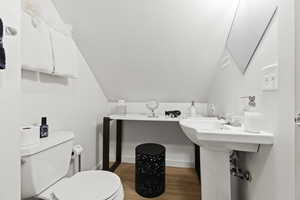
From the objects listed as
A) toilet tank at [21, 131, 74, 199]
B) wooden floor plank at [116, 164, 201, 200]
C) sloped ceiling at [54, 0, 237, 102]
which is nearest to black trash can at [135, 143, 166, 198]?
wooden floor plank at [116, 164, 201, 200]

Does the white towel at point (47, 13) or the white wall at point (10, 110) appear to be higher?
the white towel at point (47, 13)

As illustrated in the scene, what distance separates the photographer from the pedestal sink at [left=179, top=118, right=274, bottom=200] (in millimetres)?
874

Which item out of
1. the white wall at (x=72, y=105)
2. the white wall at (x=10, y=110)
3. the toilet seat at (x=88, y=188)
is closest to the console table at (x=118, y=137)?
the white wall at (x=72, y=105)

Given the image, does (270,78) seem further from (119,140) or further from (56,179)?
(119,140)

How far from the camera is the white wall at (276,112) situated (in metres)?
0.74

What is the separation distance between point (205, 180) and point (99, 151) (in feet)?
4.59

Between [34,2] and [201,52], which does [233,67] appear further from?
[34,2]

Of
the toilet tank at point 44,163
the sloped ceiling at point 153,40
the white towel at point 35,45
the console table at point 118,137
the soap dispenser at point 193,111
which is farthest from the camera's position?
the soap dispenser at point 193,111

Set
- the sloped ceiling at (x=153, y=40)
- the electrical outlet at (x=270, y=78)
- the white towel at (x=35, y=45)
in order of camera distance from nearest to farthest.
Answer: the electrical outlet at (x=270, y=78), the white towel at (x=35, y=45), the sloped ceiling at (x=153, y=40)

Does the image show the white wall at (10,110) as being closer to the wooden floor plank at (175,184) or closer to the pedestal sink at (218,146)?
the pedestal sink at (218,146)

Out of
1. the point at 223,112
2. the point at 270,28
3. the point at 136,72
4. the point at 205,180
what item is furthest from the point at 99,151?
the point at 270,28

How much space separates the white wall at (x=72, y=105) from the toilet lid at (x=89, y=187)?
0.50 m

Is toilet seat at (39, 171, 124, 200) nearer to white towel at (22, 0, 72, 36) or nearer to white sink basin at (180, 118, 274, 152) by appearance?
white sink basin at (180, 118, 274, 152)

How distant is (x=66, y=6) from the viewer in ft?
4.71
